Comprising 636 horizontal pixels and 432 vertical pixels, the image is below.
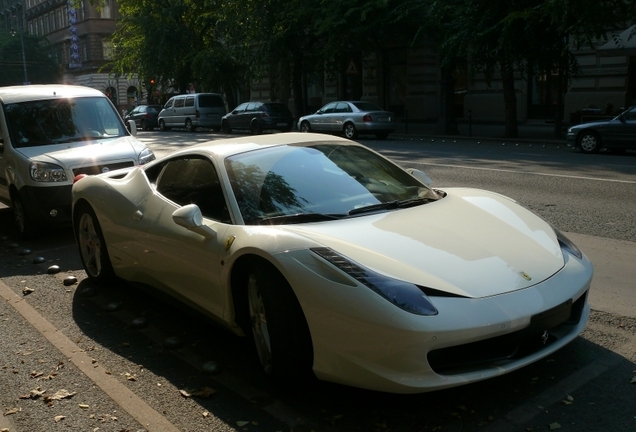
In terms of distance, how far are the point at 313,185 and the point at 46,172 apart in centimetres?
488

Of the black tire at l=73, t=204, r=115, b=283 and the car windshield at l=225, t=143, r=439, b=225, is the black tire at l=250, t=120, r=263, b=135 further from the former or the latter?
the car windshield at l=225, t=143, r=439, b=225

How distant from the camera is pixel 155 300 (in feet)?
19.4

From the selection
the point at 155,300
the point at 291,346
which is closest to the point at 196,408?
the point at 291,346

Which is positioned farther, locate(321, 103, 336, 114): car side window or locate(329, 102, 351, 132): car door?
locate(321, 103, 336, 114): car side window

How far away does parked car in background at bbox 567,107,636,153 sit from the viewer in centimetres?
1755

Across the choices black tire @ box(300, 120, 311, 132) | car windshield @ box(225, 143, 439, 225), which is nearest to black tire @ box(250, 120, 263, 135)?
black tire @ box(300, 120, 311, 132)

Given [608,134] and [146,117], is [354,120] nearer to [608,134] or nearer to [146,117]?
[608,134]

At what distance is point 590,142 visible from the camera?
18.4 m

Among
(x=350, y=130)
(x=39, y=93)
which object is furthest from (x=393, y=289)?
(x=350, y=130)

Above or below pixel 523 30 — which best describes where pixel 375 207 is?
below

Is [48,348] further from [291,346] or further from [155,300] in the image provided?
[291,346]

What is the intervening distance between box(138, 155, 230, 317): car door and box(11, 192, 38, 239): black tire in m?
3.66

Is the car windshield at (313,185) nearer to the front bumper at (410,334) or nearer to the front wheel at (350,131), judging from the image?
the front bumper at (410,334)

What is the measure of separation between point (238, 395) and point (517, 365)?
1.52 meters
